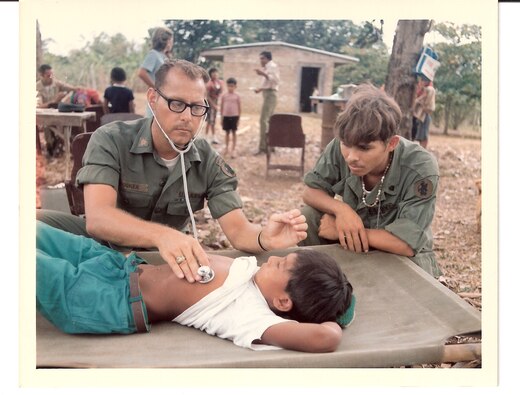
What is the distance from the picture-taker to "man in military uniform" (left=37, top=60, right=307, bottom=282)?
278 cm

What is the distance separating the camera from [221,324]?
2469 mm

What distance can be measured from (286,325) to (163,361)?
492 mm

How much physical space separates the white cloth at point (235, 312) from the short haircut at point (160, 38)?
3.08 meters

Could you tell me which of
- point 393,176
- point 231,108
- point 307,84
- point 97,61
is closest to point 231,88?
point 231,108

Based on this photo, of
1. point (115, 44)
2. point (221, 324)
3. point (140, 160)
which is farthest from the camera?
point (115, 44)

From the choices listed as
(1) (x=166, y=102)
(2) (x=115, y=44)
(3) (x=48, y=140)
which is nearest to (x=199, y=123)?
(1) (x=166, y=102)

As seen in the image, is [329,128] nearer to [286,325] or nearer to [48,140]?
[48,140]

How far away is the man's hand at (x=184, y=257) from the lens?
2.47m

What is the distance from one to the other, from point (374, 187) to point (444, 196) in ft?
11.8

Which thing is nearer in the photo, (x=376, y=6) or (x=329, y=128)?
(x=376, y=6)

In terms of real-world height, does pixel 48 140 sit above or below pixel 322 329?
above

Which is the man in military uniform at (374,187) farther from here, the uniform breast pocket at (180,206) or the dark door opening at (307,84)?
the dark door opening at (307,84)
